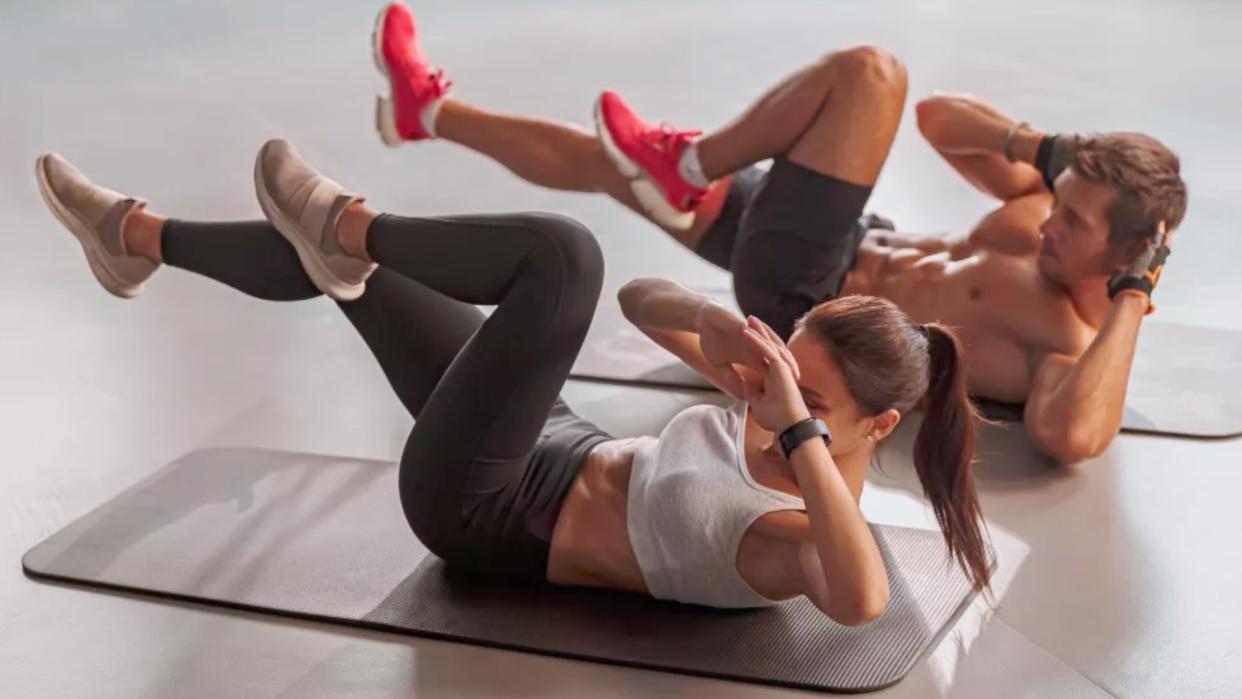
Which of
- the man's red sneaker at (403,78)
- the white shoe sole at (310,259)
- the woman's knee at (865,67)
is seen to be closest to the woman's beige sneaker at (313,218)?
the white shoe sole at (310,259)

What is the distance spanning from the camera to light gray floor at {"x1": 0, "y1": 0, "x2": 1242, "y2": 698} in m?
2.72

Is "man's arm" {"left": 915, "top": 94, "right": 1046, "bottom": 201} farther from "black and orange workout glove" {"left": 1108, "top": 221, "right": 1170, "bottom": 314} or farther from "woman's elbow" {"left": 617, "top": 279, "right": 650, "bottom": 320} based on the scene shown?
"woman's elbow" {"left": 617, "top": 279, "right": 650, "bottom": 320}

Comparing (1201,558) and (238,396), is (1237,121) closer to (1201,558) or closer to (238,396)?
(1201,558)

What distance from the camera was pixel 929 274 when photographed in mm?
3734

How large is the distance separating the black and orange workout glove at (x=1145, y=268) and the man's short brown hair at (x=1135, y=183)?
0.02 m

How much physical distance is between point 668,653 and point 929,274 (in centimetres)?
139

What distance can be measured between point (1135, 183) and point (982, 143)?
51cm

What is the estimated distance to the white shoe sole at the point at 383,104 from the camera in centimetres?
399

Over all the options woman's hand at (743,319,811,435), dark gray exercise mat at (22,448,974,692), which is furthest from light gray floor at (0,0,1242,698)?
woman's hand at (743,319,811,435)

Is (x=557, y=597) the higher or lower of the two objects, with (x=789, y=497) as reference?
lower

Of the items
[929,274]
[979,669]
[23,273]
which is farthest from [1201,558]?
[23,273]

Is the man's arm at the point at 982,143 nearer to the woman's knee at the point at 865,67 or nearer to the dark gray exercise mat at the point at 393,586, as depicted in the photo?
the woman's knee at the point at 865,67

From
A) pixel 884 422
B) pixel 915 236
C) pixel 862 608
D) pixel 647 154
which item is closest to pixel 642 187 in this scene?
pixel 647 154

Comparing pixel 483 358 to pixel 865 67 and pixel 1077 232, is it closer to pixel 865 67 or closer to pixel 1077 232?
pixel 865 67
